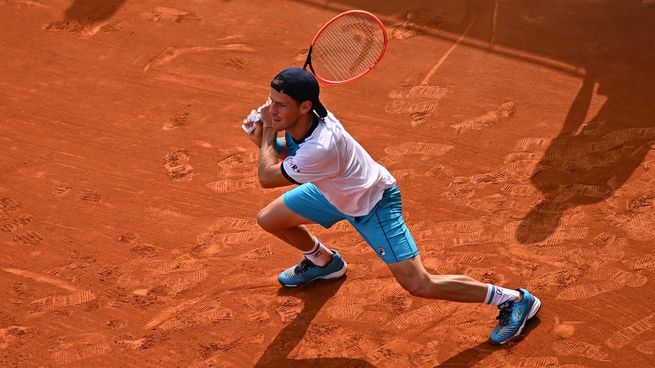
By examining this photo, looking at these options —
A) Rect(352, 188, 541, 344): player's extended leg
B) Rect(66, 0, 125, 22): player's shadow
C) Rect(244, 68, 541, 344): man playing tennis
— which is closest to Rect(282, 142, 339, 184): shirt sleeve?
Rect(244, 68, 541, 344): man playing tennis

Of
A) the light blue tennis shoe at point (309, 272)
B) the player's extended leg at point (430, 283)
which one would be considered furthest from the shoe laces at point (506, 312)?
the light blue tennis shoe at point (309, 272)

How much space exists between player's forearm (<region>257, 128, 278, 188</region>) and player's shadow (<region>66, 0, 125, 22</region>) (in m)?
5.53

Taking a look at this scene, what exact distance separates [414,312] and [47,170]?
3.87 metres

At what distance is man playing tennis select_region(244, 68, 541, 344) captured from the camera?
5.90 meters

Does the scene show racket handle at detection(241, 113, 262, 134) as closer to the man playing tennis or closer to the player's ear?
the man playing tennis

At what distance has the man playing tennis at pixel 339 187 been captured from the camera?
590 cm

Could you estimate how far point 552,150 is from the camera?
8.38 meters

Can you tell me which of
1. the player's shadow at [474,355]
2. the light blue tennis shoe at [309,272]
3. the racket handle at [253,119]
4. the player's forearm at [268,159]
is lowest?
the light blue tennis shoe at [309,272]

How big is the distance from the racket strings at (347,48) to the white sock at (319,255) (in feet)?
4.19

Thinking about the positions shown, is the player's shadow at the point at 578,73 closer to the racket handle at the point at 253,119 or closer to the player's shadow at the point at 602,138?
the player's shadow at the point at 602,138

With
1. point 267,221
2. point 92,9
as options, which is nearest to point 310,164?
point 267,221

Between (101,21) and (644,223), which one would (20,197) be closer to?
(101,21)

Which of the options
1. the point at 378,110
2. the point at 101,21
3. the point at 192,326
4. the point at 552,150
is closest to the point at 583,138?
the point at 552,150

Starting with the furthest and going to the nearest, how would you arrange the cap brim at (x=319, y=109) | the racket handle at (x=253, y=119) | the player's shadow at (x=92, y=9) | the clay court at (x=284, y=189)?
1. the player's shadow at (x=92, y=9)
2. the clay court at (x=284, y=189)
3. the racket handle at (x=253, y=119)
4. the cap brim at (x=319, y=109)
